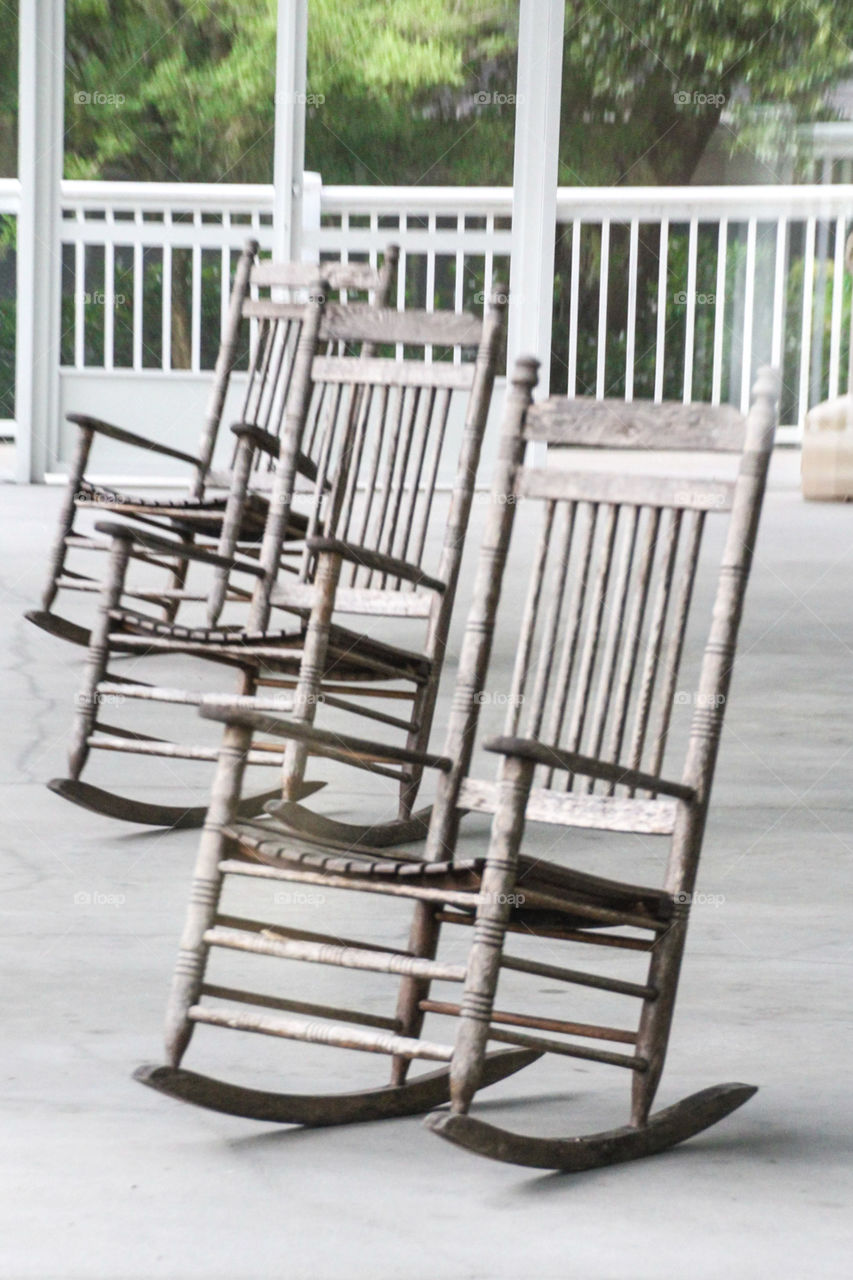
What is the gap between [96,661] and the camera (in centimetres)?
355

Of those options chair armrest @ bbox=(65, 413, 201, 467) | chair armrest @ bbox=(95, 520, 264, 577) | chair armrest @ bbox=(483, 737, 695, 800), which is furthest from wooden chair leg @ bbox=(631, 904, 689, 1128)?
chair armrest @ bbox=(65, 413, 201, 467)

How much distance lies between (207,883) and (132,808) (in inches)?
52.4

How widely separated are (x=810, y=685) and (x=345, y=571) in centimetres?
129

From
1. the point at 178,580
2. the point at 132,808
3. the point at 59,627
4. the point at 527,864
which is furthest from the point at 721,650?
the point at 178,580

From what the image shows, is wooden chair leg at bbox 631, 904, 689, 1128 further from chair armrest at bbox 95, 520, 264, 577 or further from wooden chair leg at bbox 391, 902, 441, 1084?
chair armrest at bbox 95, 520, 264, 577

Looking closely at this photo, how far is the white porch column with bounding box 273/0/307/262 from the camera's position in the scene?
8.36 meters

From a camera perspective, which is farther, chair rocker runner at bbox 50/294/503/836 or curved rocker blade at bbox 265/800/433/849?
chair rocker runner at bbox 50/294/503/836

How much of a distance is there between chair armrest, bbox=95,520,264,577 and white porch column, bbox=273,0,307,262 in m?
4.97

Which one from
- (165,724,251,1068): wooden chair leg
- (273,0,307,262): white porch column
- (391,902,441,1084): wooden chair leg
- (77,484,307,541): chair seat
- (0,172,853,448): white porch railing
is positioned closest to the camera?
(165,724,251,1068): wooden chair leg

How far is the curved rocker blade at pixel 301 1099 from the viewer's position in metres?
2.02

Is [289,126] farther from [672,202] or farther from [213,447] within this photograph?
[213,447]

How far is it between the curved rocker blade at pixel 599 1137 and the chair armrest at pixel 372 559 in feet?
4.15

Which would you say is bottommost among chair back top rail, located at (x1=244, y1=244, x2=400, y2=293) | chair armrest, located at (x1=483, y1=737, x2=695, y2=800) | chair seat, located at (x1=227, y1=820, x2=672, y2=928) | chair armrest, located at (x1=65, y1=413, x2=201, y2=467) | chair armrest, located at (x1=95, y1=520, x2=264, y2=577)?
chair seat, located at (x1=227, y1=820, x2=672, y2=928)

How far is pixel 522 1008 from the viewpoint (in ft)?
8.30
